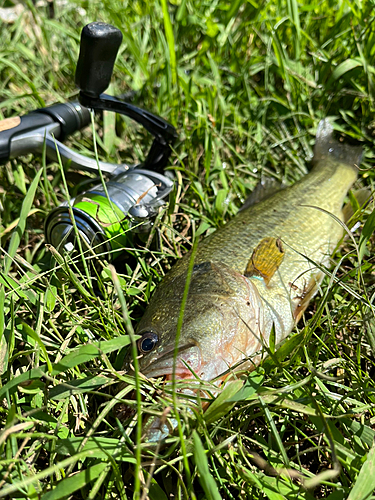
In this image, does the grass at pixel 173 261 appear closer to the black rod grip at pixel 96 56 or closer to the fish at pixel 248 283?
the fish at pixel 248 283

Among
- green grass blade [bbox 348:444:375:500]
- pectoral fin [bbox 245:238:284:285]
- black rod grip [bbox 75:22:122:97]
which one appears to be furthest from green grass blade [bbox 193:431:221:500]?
black rod grip [bbox 75:22:122:97]

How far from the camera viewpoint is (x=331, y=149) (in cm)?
337

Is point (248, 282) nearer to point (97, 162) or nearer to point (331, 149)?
point (97, 162)

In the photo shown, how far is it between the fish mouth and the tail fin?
2.06 metres

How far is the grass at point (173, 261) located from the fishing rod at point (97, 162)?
15 centimetres

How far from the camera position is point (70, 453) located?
164 cm

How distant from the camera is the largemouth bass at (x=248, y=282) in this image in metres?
1.93

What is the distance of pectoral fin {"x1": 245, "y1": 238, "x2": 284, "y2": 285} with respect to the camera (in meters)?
2.40

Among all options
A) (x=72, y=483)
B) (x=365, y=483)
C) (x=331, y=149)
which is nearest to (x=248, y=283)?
(x=365, y=483)

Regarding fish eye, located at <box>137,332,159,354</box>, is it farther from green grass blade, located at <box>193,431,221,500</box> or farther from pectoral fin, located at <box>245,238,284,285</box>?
pectoral fin, located at <box>245,238,284,285</box>

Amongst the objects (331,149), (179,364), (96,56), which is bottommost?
(179,364)

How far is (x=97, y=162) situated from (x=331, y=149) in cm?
186

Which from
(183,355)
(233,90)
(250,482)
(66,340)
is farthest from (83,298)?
(233,90)

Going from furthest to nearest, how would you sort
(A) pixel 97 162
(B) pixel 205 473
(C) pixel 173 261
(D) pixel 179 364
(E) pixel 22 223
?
(C) pixel 173 261, (E) pixel 22 223, (A) pixel 97 162, (D) pixel 179 364, (B) pixel 205 473
